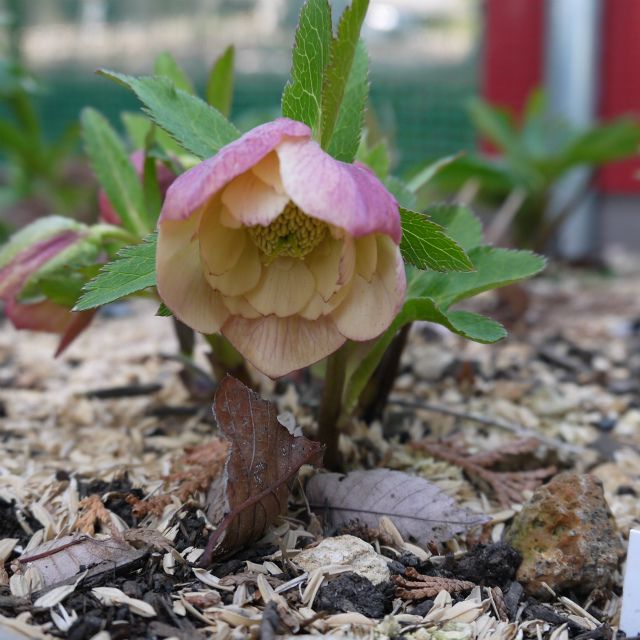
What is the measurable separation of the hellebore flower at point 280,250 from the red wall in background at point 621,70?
2.62 meters

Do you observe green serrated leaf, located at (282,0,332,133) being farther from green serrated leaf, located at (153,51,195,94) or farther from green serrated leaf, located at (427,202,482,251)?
green serrated leaf, located at (153,51,195,94)

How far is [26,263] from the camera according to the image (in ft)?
3.33

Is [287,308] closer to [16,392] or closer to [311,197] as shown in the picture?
[311,197]

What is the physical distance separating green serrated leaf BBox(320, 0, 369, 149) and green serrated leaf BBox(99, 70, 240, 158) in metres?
0.11

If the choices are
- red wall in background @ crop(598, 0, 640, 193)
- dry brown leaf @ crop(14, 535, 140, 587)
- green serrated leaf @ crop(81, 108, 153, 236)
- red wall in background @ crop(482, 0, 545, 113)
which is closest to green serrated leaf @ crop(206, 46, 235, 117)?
green serrated leaf @ crop(81, 108, 153, 236)

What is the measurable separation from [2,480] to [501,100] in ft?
9.60

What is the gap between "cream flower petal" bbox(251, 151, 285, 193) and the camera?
665mm

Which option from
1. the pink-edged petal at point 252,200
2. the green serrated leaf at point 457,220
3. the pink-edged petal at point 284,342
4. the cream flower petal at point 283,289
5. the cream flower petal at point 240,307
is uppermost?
the pink-edged petal at point 252,200

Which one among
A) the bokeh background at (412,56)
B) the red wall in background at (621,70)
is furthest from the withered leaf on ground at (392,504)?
the red wall in background at (621,70)

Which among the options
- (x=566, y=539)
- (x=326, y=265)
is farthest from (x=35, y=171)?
(x=566, y=539)

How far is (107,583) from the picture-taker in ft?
2.48

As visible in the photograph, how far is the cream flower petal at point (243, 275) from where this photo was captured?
2.50 ft

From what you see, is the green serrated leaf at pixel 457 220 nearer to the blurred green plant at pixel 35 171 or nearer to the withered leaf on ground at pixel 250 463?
the withered leaf on ground at pixel 250 463

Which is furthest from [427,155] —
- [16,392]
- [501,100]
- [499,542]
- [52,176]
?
[499,542]
